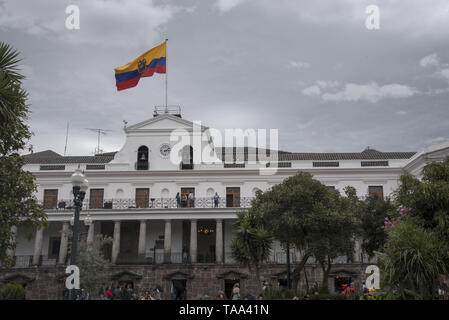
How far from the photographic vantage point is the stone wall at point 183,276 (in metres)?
31.0

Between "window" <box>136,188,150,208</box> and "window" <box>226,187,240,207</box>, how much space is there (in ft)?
20.9

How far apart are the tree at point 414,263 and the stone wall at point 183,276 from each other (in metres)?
19.0

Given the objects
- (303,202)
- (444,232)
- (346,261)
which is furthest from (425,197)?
(346,261)

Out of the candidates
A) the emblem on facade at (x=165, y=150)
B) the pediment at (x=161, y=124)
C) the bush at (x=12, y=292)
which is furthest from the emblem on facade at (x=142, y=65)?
the bush at (x=12, y=292)

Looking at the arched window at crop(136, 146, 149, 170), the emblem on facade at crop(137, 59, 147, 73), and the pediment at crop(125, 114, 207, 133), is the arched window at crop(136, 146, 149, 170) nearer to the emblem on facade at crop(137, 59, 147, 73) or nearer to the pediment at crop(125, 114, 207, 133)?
the pediment at crop(125, 114, 207, 133)

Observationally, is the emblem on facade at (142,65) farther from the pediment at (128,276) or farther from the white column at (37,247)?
the pediment at (128,276)

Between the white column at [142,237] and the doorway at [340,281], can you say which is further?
the white column at [142,237]

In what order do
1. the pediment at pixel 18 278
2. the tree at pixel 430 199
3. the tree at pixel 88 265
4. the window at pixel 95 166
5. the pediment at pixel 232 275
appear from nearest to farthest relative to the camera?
1. the tree at pixel 430 199
2. the tree at pixel 88 265
3. the pediment at pixel 18 278
4. the pediment at pixel 232 275
5. the window at pixel 95 166

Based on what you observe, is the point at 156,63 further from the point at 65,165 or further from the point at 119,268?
the point at 119,268

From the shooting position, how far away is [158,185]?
1400 inches

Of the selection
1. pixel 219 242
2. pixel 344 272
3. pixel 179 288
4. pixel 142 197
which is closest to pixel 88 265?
pixel 179 288

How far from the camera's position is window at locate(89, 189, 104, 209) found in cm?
3497
